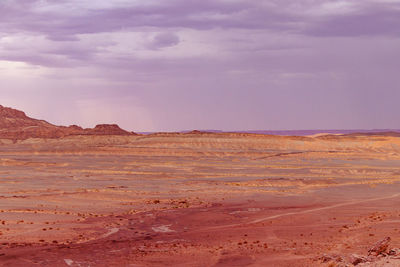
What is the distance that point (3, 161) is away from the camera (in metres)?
81.1

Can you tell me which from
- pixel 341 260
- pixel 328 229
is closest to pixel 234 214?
pixel 328 229

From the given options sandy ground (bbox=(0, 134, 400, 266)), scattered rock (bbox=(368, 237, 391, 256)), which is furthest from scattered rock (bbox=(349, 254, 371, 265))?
scattered rock (bbox=(368, 237, 391, 256))

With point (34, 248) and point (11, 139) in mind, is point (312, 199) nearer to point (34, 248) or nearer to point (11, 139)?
point (34, 248)

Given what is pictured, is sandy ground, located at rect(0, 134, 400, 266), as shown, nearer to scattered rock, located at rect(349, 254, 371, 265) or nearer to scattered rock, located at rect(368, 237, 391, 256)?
scattered rock, located at rect(349, 254, 371, 265)

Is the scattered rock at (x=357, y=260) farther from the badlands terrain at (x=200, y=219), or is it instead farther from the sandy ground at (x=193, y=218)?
the sandy ground at (x=193, y=218)

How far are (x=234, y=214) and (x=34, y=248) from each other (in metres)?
13.1

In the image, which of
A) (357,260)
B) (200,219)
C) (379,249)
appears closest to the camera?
(357,260)

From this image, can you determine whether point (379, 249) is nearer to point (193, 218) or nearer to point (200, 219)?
point (200, 219)

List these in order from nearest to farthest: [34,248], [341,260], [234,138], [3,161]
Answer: [341,260], [34,248], [3,161], [234,138]

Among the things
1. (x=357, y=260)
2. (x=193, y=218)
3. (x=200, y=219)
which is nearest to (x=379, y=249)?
(x=357, y=260)

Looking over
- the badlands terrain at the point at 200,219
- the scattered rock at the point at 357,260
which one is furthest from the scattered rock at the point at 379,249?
the scattered rock at the point at 357,260

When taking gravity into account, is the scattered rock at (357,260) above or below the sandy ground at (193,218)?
above

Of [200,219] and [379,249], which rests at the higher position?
[379,249]

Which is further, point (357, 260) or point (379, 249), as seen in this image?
point (379, 249)
